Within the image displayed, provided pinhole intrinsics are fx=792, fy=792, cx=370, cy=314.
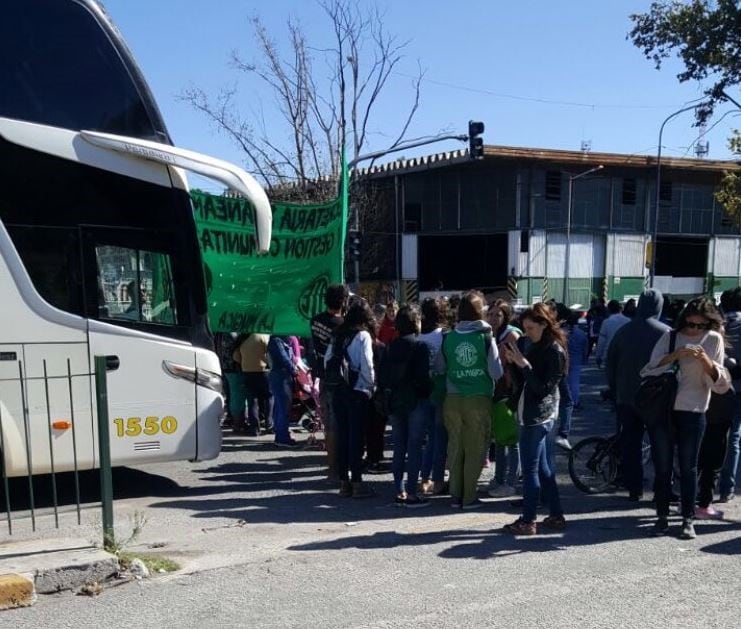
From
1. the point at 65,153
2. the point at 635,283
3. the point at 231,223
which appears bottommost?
the point at 635,283

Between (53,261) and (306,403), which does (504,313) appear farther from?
(53,261)

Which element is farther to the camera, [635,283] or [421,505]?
[635,283]

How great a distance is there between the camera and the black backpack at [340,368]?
25.2 feet

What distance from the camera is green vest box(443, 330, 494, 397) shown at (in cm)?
714

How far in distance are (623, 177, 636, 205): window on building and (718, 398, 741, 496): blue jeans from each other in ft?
114

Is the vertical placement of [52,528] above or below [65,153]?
below

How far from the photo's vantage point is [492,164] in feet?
122

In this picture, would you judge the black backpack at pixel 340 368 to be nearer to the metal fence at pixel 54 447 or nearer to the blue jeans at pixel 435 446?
the blue jeans at pixel 435 446

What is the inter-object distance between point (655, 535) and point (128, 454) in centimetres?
477

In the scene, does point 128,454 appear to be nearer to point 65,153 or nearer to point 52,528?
point 52,528

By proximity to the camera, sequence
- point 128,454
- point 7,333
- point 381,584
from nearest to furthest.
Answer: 1. point 381,584
2. point 7,333
3. point 128,454

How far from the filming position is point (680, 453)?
6.41 meters

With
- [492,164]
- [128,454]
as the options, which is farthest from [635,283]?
[128,454]

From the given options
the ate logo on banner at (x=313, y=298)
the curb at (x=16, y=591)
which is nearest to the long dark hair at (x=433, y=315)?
the ate logo on banner at (x=313, y=298)
